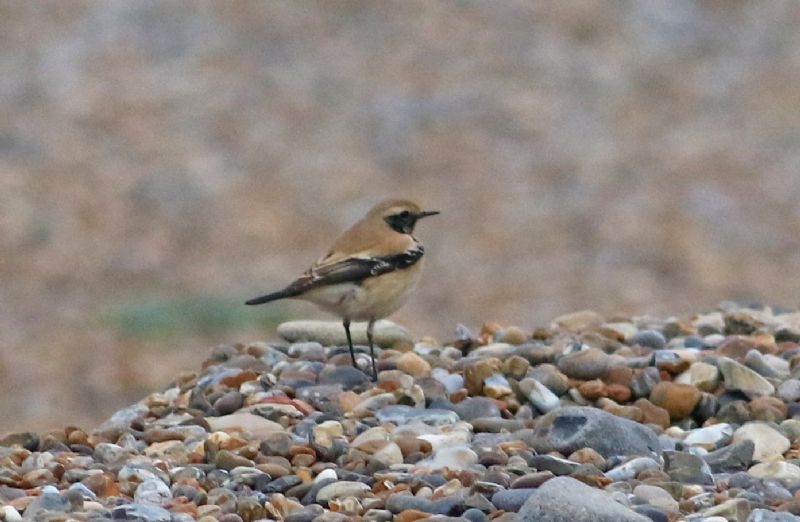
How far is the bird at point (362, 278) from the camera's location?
835cm

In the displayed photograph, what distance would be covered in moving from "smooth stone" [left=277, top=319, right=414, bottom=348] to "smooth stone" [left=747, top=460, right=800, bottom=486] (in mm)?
2800

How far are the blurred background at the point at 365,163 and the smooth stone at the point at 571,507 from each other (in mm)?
5926

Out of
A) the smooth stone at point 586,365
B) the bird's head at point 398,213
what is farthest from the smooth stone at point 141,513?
the bird's head at point 398,213

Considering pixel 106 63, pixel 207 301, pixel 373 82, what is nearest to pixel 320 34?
pixel 373 82

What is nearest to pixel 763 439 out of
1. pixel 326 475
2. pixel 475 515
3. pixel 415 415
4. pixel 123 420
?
pixel 415 415

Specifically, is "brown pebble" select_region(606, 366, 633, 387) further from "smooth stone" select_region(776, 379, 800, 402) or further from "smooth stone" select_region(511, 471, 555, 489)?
"smooth stone" select_region(511, 471, 555, 489)

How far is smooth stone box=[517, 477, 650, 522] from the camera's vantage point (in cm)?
536

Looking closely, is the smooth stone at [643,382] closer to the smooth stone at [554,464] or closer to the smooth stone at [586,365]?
the smooth stone at [586,365]

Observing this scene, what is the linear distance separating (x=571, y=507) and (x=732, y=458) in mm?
1389

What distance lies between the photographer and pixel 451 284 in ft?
46.7

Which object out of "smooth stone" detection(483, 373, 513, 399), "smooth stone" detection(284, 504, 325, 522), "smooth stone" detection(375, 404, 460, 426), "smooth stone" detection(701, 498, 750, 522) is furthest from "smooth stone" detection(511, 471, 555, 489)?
"smooth stone" detection(483, 373, 513, 399)

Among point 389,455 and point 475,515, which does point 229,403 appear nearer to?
point 389,455

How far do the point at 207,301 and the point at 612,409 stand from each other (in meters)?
6.36

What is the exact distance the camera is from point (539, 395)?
7.38 meters
